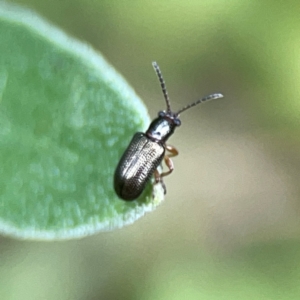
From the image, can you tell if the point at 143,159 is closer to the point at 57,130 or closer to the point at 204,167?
the point at 57,130

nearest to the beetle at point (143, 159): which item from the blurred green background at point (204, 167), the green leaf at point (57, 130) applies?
the green leaf at point (57, 130)

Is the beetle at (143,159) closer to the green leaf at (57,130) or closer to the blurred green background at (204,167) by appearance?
the green leaf at (57,130)

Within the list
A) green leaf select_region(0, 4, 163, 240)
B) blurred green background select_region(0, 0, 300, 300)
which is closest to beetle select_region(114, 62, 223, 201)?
green leaf select_region(0, 4, 163, 240)

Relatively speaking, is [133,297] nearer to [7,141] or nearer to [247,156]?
[247,156]

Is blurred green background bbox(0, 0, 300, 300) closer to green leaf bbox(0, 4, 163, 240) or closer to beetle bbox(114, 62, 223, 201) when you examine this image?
beetle bbox(114, 62, 223, 201)

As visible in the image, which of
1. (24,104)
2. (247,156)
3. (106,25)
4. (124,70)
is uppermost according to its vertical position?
(106,25)

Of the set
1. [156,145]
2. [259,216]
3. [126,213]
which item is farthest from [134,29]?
[126,213]
